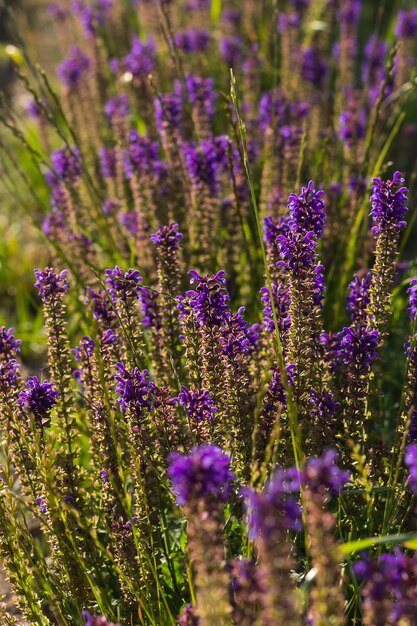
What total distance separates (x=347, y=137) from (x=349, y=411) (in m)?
2.95

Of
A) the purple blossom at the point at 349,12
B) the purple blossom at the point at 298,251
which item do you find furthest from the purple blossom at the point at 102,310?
the purple blossom at the point at 349,12

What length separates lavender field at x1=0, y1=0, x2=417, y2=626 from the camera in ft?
7.14

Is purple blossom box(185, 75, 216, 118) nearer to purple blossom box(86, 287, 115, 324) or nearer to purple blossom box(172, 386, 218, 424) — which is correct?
purple blossom box(86, 287, 115, 324)

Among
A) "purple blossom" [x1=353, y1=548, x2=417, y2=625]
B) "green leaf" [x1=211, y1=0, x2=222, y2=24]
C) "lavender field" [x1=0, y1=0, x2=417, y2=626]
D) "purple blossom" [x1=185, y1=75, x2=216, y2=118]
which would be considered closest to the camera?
"purple blossom" [x1=353, y1=548, x2=417, y2=625]

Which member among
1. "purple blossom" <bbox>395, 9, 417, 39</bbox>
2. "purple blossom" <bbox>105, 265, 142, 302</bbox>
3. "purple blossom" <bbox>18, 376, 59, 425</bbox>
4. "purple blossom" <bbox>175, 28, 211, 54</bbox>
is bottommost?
"purple blossom" <bbox>18, 376, 59, 425</bbox>

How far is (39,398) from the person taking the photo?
9.80 ft

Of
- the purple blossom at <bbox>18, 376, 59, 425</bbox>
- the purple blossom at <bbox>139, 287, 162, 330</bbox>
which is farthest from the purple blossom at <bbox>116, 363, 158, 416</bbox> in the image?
the purple blossom at <bbox>139, 287, 162, 330</bbox>

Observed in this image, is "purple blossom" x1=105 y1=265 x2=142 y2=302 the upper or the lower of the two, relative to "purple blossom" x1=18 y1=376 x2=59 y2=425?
upper

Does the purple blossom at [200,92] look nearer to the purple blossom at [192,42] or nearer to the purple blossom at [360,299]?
the purple blossom at [192,42]

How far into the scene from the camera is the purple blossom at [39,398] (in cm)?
296

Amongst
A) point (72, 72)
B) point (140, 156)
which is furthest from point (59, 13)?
point (140, 156)

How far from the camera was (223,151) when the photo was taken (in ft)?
15.6

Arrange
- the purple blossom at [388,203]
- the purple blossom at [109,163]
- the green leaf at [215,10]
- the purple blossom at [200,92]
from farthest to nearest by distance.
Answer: the green leaf at [215,10], the purple blossom at [109,163], the purple blossom at [200,92], the purple blossom at [388,203]

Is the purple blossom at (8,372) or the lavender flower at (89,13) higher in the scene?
the lavender flower at (89,13)
